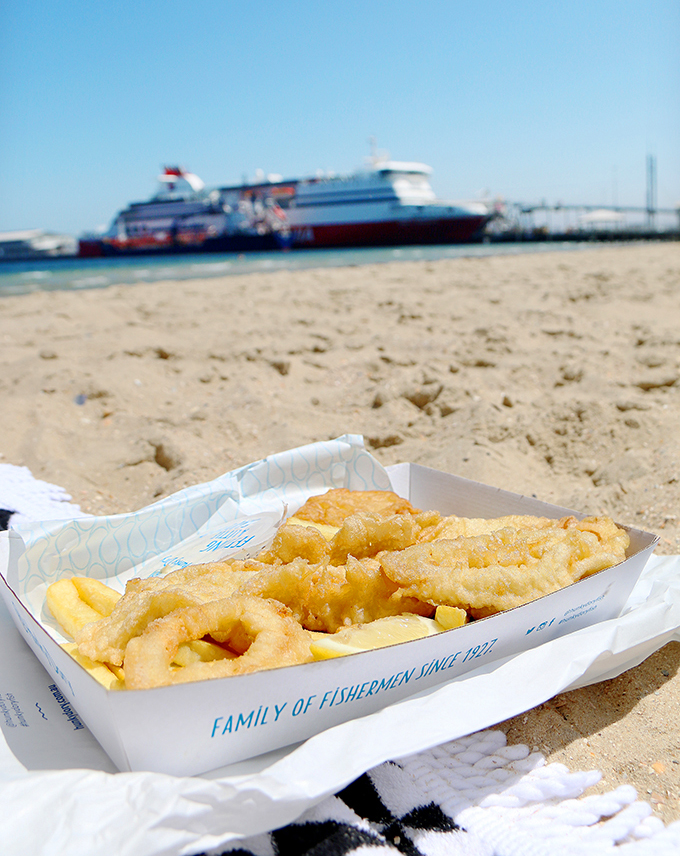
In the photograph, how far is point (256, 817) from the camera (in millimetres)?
945

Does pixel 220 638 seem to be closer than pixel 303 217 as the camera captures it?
Yes

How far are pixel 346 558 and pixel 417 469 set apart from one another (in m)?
0.86

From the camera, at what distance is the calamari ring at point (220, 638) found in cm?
103

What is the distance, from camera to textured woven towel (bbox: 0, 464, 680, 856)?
0.99 metres

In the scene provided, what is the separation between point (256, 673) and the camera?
39.7 inches

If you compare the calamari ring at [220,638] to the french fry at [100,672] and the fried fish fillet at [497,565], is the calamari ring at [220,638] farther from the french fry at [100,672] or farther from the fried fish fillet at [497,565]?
the fried fish fillet at [497,565]

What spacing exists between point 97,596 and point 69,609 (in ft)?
0.21

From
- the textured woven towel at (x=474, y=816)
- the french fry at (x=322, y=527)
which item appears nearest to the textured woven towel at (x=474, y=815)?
the textured woven towel at (x=474, y=816)

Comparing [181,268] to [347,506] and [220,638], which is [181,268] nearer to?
[347,506]

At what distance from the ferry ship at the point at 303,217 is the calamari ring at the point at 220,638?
42.7m

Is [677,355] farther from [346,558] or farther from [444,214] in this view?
[444,214]

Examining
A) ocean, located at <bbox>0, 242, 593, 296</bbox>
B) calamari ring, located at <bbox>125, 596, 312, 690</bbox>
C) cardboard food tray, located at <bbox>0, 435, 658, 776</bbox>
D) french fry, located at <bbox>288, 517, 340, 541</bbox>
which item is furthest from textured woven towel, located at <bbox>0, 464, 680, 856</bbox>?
ocean, located at <bbox>0, 242, 593, 296</bbox>

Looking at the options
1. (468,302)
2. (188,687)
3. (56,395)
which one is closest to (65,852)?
(188,687)

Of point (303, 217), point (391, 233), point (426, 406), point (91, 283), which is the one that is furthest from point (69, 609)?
point (303, 217)
